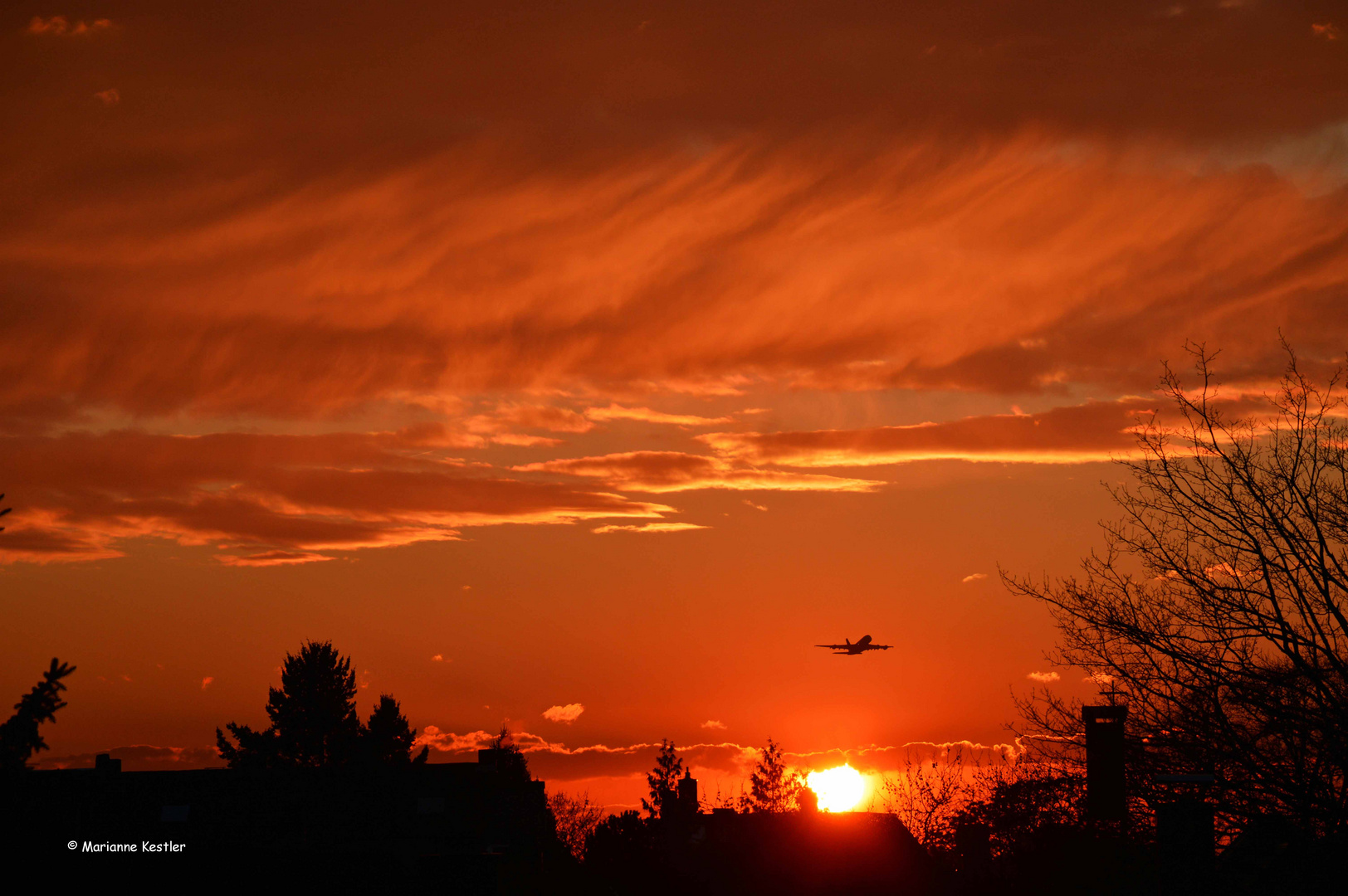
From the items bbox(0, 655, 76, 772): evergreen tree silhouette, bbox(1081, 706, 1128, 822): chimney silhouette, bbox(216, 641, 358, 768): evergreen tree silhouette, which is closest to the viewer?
bbox(0, 655, 76, 772): evergreen tree silhouette

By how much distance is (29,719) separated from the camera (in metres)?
11.3

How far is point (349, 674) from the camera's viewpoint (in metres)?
82.2

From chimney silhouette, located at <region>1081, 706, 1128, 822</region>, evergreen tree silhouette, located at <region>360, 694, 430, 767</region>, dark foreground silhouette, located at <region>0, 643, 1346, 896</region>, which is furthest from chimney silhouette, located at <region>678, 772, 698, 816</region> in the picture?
chimney silhouette, located at <region>1081, 706, 1128, 822</region>

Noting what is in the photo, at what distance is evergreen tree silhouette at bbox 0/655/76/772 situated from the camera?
36.7 feet

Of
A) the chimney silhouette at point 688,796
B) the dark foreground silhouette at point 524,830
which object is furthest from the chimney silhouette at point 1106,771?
the chimney silhouette at point 688,796

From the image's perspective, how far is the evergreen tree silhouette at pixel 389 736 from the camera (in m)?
77.5

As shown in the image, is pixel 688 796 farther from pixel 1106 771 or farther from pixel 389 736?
pixel 1106 771

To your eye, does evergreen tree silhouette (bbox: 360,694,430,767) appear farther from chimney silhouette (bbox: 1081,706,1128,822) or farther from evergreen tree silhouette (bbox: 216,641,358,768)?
chimney silhouette (bbox: 1081,706,1128,822)

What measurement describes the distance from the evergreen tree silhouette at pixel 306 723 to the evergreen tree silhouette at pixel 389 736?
3.46ft

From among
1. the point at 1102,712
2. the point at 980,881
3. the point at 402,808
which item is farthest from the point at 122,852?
the point at 402,808

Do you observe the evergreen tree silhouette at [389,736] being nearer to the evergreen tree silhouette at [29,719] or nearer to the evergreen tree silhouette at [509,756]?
the evergreen tree silhouette at [509,756]

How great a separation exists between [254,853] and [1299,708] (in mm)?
15874

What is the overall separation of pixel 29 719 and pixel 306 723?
71.9 m

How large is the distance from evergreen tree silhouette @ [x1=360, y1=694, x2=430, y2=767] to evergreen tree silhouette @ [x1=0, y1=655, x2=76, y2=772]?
6779 cm
